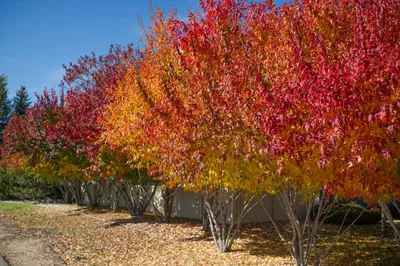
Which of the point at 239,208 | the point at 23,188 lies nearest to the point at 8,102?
the point at 23,188

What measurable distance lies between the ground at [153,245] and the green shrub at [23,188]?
1430 cm

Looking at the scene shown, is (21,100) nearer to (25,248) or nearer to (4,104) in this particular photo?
(4,104)

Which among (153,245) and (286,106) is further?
(153,245)

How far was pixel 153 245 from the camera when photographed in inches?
460

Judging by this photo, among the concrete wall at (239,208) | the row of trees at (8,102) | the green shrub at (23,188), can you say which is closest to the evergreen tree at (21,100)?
the row of trees at (8,102)

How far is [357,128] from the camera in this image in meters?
5.17

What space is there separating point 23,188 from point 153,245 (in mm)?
22718

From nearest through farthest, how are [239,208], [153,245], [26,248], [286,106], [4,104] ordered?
[286,106] < [26,248] < [153,245] < [239,208] < [4,104]

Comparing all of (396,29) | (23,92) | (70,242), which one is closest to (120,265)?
(70,242)

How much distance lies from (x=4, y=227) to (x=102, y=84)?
7830mm

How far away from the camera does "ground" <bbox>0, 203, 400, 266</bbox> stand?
966 centimetres

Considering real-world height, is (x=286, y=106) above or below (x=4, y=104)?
below

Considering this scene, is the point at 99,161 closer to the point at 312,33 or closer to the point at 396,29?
the point at 312,33

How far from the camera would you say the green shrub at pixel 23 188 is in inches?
1204
